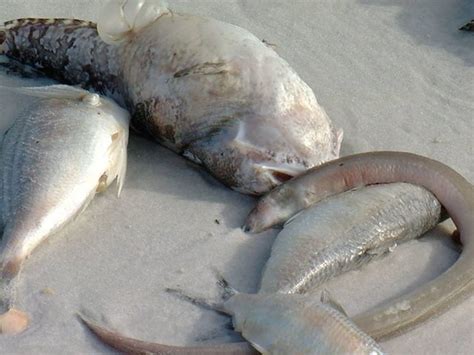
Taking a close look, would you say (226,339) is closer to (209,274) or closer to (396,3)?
(209,274)

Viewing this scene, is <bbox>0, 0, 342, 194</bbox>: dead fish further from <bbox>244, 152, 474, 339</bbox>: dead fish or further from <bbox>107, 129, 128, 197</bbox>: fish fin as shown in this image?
<bbox>107, 129, 128, 197</bbox>: fish fin

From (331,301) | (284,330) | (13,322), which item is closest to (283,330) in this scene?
(284,330)

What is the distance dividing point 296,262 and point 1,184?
1.54 m

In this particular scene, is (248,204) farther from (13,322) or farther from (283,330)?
(13,322)

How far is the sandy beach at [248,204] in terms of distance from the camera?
13.3 ft

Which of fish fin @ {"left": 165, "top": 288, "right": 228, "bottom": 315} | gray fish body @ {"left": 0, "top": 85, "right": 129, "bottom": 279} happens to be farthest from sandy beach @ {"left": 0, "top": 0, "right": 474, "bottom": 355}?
gray fish body @ {"left": 0, "top": 85, "right": 129, "bottom": 279}

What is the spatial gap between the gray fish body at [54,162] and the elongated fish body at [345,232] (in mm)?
1039

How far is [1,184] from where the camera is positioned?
452cm

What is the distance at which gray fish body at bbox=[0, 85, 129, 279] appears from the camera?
4316 millimetres

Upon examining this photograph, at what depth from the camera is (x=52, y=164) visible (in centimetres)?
456

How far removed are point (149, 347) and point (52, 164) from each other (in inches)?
48.4

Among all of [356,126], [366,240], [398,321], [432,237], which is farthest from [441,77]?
[398,321]

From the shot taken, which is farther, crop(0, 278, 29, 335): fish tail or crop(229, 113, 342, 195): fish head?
crop(229, 113, 342, 195): fish head

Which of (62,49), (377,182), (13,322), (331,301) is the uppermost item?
(377,182)
